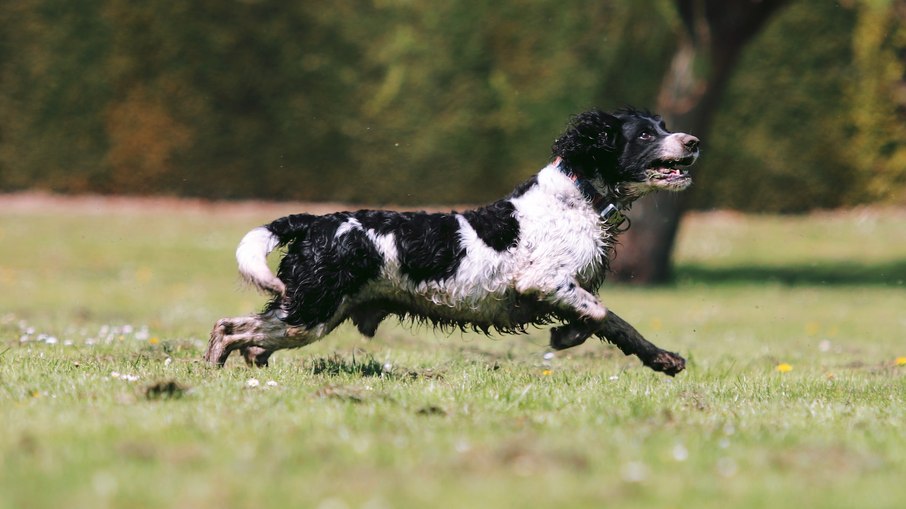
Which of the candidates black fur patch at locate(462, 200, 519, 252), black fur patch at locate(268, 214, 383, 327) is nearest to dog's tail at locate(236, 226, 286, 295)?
black fur patch at locate(268, 214, 383, 327)

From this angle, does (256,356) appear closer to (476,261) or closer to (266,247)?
(266,247)

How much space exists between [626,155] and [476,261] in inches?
40.8

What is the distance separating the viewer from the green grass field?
3.12 m

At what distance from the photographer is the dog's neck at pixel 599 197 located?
5922mm

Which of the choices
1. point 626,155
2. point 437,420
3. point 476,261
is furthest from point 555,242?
point 437,420

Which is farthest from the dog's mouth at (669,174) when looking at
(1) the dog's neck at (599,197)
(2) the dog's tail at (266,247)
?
(2) the dog's tail at (266,247)

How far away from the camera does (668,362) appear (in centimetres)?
592

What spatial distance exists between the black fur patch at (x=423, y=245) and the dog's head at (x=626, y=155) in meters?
0.80

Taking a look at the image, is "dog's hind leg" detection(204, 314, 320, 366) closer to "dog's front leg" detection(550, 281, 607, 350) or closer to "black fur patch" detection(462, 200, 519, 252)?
"black fur patch" detection(462, 200, 519, 252)

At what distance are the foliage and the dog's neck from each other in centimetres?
1167

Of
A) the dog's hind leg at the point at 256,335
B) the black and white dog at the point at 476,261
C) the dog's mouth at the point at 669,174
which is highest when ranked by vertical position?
the dog's mouth at the point at 669,174

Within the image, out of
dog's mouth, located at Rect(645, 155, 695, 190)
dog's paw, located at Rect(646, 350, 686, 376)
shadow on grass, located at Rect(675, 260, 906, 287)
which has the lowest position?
shadow on grass, located at Rect(675, 260, 906, 287)

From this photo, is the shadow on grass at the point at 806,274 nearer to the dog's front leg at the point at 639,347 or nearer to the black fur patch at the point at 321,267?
the dog's front leg at the point at 639,347

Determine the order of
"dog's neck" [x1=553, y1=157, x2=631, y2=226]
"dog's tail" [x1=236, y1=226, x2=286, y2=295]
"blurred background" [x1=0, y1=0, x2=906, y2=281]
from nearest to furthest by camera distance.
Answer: "dog's tail" [x1=236, y1=226, x2=286, y2=295] < "dog's neck" [x1=553, y1=157, x2=631, y2=226] < "blurred background" [x1=0, y1=0, x2=906, y2=281]
